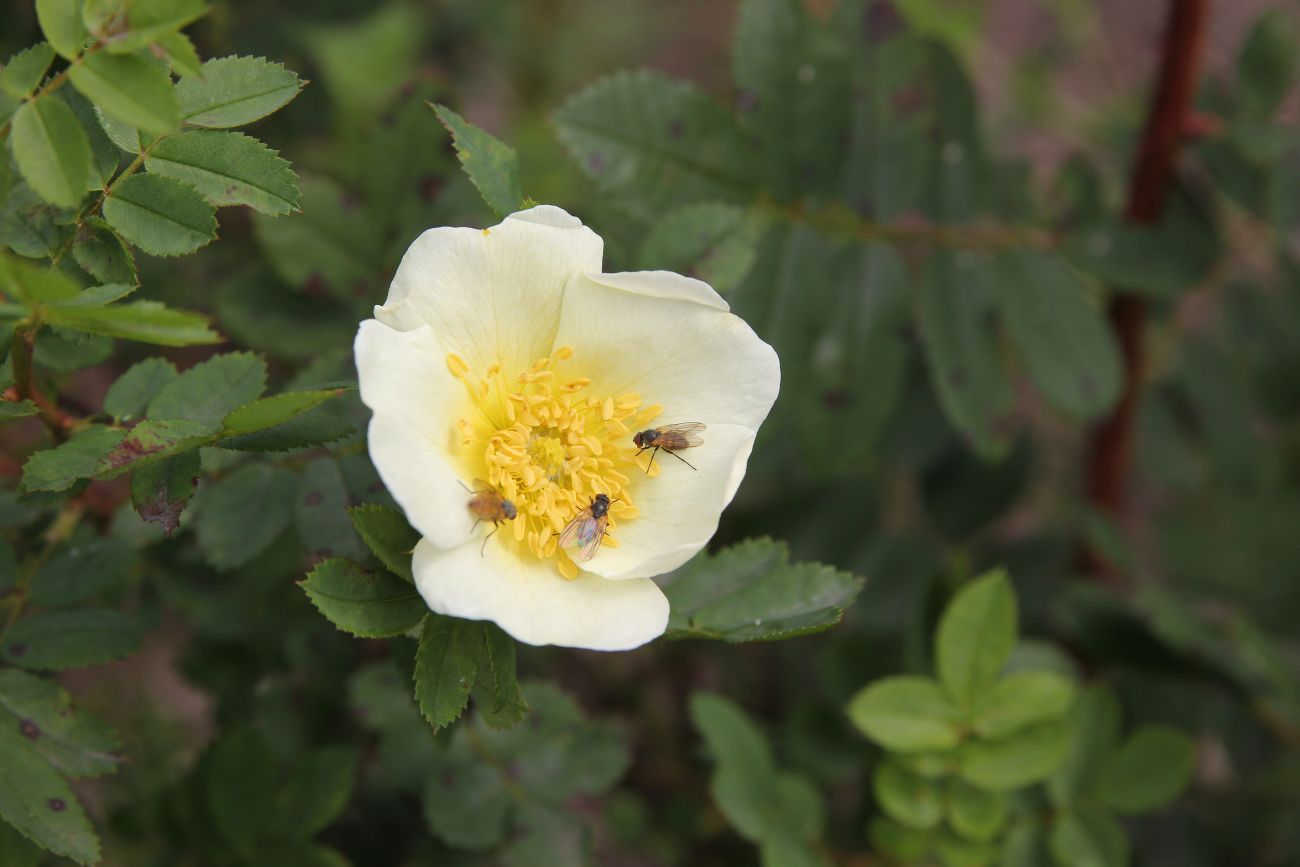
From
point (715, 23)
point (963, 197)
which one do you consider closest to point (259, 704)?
point (963, 197)

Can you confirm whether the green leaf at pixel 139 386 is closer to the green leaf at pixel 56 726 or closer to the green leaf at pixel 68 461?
the green leaf at pixel 68 461

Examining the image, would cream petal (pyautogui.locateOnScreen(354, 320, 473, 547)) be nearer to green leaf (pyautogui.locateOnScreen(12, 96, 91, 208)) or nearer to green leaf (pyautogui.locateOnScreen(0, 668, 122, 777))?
green leaf (pyautogui.locateOnScreen(12, 96, 91, 208))

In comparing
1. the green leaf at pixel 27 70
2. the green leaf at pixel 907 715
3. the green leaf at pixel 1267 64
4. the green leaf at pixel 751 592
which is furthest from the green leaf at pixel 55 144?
the green leaf at pixel 1267 64

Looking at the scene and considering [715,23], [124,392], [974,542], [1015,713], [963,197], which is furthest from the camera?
[715,23]

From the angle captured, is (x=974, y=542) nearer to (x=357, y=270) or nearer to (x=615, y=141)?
(x=615, y=141)

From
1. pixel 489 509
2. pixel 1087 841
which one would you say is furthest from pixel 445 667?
pixel 1087 841

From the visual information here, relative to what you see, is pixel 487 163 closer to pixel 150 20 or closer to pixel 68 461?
pixel 150 20

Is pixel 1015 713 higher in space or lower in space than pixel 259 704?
higher
